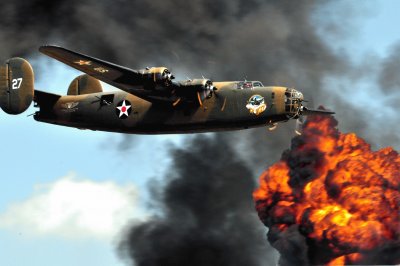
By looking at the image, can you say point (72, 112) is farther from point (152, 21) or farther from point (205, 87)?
point (152, 21)

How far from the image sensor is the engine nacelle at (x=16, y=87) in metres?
56.0

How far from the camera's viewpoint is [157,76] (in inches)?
2026

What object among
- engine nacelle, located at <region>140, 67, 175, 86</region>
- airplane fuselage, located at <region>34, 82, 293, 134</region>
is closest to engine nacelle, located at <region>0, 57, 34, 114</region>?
airplane fuselage, located at <region>34, 82, 293, 134</region>

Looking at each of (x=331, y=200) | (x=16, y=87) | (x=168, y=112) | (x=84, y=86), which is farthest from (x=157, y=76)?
(x=331, y=200)

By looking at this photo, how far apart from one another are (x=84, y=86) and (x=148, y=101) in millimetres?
6630

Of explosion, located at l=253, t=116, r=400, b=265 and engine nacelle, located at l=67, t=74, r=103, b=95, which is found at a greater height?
engine nacelle, located at l=67, t=74, r=103, b=95

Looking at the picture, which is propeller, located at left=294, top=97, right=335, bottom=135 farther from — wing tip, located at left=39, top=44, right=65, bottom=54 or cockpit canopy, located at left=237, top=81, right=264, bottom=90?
wing tip, located at left=39, top=44, right=65, bottom=54

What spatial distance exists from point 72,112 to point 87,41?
1138 centimetres

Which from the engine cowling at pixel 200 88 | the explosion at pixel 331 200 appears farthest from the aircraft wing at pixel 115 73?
the explosion at pixel 331 200

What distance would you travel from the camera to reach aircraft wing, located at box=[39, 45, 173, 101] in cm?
5175

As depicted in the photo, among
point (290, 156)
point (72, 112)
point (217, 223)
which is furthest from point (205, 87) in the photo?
point (217, 223)

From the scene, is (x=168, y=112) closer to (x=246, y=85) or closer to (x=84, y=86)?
(x=246, y=85)

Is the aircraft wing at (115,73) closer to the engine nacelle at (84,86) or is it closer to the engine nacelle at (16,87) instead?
the engine nacelle at (16,87)

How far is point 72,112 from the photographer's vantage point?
56.6m
